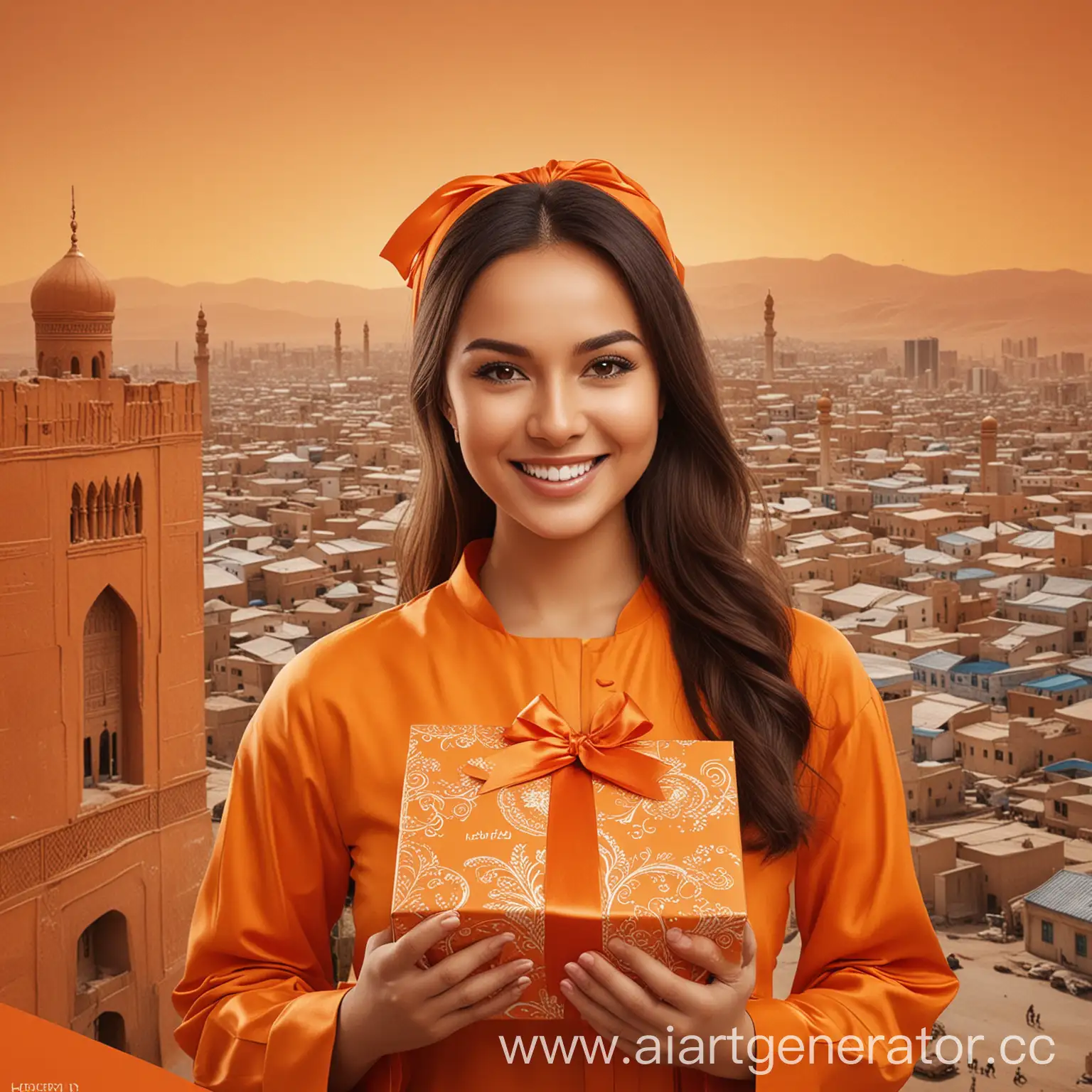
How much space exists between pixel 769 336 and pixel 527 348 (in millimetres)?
2340

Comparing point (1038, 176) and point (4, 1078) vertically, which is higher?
point (1038, 176)

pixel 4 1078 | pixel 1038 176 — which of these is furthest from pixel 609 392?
pixel 1038 176

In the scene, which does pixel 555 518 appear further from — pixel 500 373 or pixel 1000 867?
pixel 1000 867

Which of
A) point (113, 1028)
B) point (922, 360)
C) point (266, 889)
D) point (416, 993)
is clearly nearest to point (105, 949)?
point (113, 1028)

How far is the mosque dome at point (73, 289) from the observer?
107 inches

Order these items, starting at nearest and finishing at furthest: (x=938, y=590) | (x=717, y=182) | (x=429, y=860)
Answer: (x=429, y=860) → (x=938, y=590) → (x=717, y=182)

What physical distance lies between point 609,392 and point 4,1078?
3.58ft

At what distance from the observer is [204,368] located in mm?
3031

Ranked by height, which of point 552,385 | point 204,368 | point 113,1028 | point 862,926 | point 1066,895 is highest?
point 204,368

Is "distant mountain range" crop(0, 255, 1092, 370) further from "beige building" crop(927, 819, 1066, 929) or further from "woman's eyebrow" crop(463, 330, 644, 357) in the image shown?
"woman's eyebrow" crop(463, 330, 644, 357)

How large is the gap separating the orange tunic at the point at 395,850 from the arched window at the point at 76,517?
165 cm

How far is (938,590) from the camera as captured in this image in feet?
9.34

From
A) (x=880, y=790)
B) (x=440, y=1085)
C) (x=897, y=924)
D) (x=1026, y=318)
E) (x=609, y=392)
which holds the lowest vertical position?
(x=440, y=1085)

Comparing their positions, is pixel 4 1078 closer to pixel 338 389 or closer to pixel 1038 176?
pixel 338 389
